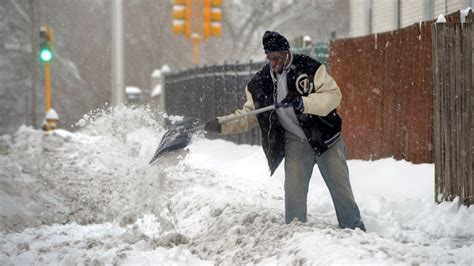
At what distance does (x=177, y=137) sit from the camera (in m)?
8.39

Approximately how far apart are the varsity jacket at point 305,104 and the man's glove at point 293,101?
4cm

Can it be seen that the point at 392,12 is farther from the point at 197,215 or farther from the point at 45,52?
the point at 197,215

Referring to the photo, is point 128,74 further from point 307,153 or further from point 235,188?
point 307,153

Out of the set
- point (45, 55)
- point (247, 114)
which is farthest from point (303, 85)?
point (45, 55)

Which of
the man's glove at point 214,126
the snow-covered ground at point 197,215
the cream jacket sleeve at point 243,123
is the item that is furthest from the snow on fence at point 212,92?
the man's glove at point 214,126

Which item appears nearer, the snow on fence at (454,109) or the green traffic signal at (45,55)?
the snow on fence at (454,109)

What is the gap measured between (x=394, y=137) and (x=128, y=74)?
3680cm

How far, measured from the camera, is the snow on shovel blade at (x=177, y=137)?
8.34 meters

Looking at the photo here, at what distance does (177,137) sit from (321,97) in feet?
6.73

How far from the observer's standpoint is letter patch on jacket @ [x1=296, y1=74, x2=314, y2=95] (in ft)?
22.7

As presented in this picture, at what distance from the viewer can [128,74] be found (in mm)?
47875

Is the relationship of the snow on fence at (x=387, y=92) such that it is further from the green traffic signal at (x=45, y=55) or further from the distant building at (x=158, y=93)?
the distant building at (x=158, y=93)

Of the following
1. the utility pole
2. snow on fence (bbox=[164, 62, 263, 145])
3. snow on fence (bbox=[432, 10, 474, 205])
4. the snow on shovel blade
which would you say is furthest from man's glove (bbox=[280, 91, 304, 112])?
the utility pole

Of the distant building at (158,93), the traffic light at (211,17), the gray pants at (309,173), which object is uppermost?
the traffic light at (211,17)
